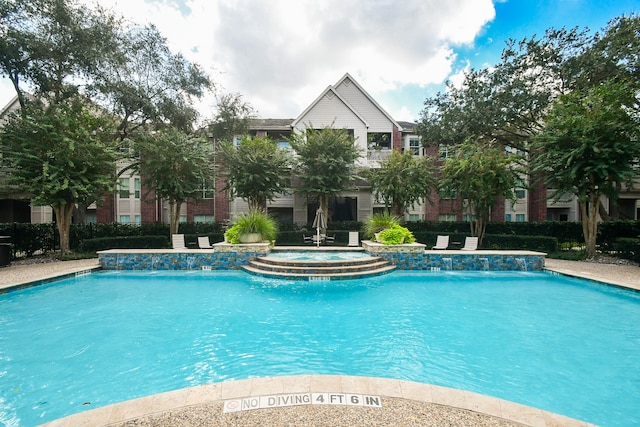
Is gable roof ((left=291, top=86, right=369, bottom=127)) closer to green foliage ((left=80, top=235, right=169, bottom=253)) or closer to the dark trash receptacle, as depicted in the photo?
green foliage ((left=80, top=235, right=169, bottom=253))

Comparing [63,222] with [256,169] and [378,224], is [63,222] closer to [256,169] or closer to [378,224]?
[256,169]

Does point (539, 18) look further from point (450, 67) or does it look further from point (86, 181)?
point (86, 181)

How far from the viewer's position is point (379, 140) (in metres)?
23.4

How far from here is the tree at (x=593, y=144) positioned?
11570 millimetres

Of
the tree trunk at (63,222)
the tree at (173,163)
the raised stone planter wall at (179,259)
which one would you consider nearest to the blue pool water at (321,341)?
the raised stone planter wall at (179,259)

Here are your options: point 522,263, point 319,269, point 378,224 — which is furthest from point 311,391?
point 522,263

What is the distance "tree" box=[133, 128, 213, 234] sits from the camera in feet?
50.6

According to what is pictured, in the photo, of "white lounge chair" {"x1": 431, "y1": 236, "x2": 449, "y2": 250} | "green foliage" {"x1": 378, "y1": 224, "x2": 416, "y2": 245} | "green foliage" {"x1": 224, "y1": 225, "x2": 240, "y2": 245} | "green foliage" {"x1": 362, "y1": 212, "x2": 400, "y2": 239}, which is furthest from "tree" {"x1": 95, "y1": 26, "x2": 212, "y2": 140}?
"white lounge chair" {"x1": 431, "y1": 236, "x2": 449, "y2": 250}

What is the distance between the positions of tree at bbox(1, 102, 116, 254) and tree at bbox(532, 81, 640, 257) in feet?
64.7

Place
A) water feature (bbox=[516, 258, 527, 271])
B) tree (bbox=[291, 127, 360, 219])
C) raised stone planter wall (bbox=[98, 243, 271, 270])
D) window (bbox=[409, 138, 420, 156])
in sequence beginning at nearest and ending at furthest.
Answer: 1. water feature (bbox=[516, 258, 527, 271])
2. raised stone planter wall (bbox=[98, 243, 271, 270])
3. tree (bbox=[291, 127, 360, 219])
4. window (bbox=[409, 138, 420, 156])

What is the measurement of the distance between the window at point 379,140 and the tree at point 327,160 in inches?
216

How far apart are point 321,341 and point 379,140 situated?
67.8ft

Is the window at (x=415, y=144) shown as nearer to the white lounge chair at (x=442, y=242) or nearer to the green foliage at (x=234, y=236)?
the white lounge chair at (x=442, y=242)

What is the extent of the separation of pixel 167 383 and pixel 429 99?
21.9 meters
